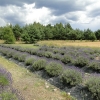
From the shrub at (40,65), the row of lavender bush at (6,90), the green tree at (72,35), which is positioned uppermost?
the green tree at (72,35)

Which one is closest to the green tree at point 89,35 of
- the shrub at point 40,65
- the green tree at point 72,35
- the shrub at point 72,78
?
the green tree at point 72,35

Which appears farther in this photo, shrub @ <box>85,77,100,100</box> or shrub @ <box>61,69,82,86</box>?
shrub @ <box>61,69,82,86</box>

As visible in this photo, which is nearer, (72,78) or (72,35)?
(72,78)

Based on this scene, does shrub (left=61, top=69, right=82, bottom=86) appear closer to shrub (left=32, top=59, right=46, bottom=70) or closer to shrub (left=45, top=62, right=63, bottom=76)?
shrub (left=45, top=62, right=63, bottom=76)

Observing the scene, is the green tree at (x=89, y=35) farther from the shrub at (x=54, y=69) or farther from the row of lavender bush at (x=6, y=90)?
the row of lavender bush at (x=6, y=90)

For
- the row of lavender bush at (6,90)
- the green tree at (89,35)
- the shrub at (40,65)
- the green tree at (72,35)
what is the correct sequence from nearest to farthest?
the row of lavender bush at (6,90) < the shrub at (40,65) < the green tree at (72,35) < the green tree at (89,35)

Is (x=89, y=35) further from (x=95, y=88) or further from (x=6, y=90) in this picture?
(x=6, y=90)

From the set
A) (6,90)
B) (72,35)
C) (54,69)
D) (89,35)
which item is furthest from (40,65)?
(89,35)

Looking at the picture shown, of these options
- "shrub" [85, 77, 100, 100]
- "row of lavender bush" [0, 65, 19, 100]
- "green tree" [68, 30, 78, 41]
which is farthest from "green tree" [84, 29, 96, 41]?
"row of lavender bush" [0, 65, 19, 100]

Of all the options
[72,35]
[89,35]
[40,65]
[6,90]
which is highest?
[72,35]

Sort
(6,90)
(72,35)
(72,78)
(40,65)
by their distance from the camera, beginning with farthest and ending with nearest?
(72,35), (40,65), (72,78), (6,90)

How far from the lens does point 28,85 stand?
598 centimetres

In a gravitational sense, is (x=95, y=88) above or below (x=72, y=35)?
below

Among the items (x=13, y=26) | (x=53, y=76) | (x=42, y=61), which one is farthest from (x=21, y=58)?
(x=13, y=26)
